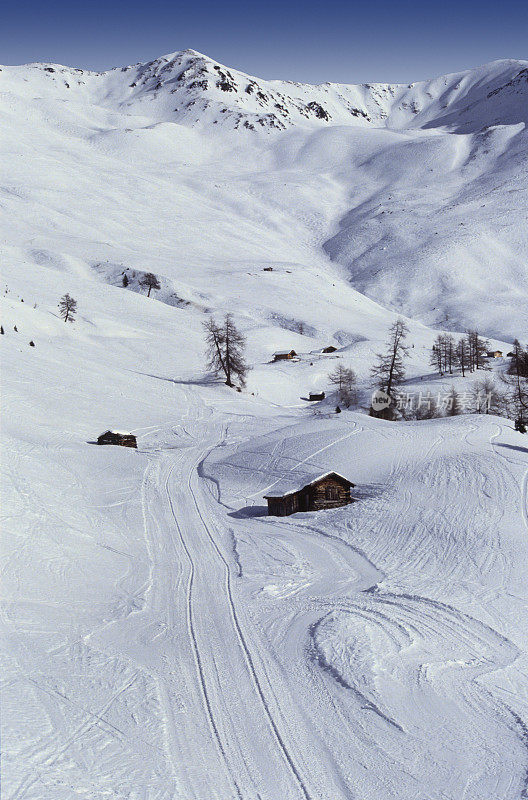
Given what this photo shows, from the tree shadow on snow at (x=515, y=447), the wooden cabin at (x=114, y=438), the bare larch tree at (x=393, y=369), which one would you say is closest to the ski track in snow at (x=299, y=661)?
the tree shadow on snow at (x=515, y=447)

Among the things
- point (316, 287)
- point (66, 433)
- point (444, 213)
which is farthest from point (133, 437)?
point (444, 213)

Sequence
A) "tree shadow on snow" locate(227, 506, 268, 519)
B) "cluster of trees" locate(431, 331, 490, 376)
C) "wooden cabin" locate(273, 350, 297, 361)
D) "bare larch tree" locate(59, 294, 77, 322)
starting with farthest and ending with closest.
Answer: "wooden cabin" locate(273, 350, 297, 361) < "cluster of trees" locate(431, 331, 490, 376) < "bare larch tree" locate(59, 294, 77, 322) < "tree shadow on snow" locate(227, 506, 268, 519)

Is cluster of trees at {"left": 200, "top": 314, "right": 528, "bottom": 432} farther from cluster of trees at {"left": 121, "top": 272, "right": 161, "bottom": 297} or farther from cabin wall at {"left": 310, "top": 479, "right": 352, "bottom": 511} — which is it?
cluster of trees at {"left": 121, "top": 272, "right": 161, "bottom": 297}

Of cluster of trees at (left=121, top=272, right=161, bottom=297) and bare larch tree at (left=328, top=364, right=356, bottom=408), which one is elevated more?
cluster of trees at (left=121, top=272, right=161, bottom=297)

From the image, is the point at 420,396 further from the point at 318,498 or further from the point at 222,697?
the point at 222,697

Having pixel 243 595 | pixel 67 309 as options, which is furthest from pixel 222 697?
pixel 67 309

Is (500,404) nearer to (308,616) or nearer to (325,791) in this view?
(308,616)

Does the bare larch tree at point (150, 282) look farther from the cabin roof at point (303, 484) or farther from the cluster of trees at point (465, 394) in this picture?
the cabin roof at point (303, 484)

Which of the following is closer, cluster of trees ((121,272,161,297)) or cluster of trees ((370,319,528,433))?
cluster of trees ((370,319,528,433))

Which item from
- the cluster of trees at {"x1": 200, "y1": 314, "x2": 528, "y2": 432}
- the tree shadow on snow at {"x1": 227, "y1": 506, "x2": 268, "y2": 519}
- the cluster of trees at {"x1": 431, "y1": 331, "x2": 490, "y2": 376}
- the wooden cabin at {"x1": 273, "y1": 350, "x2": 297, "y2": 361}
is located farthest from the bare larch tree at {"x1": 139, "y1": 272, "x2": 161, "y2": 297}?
the tree shadow on snow at {"x1": 227, "y1": 506, "x2": 268, "y2": 519}
